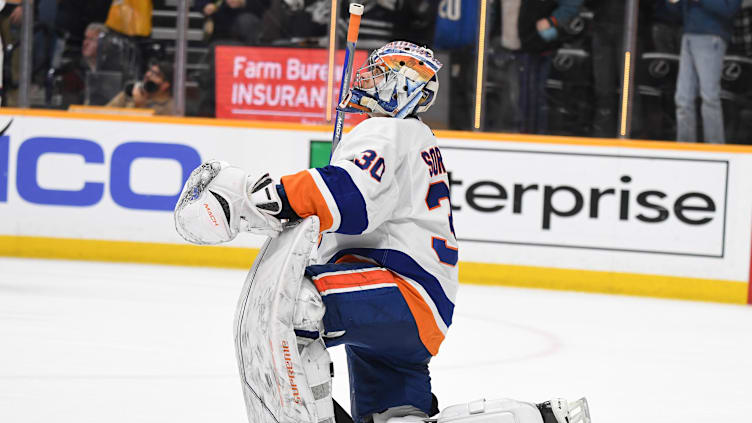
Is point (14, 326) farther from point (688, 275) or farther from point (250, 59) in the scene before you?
point (688, 275)

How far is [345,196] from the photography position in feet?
6.45

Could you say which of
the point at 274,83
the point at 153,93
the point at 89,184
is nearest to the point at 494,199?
the point at 274,83

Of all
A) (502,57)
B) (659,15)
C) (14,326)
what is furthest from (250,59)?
(14,326)

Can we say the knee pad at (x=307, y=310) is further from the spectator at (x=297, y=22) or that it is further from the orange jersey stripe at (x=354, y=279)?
the spectator at (x=297, y=22)

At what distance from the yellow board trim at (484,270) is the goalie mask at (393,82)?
151 inches

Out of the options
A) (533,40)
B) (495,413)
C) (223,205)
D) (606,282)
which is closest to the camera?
(223,205)

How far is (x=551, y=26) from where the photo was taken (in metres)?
6.24

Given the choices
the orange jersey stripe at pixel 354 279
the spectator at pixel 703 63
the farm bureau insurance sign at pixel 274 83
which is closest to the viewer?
the orange jersey stripe at pixel 354 279

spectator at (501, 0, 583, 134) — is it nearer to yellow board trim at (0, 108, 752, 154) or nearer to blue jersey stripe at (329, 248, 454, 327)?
A: yellow board trim at (0, 108, 752, 154)

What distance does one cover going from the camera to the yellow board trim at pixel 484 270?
5863 mm

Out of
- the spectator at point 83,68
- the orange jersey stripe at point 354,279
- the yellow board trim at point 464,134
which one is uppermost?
the spectator at point 83,68

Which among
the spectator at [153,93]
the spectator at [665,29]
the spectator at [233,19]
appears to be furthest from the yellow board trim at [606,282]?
the spectator at [153,93]

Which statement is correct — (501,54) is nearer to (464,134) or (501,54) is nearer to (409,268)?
(464,134)

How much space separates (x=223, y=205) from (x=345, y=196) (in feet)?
0.73
